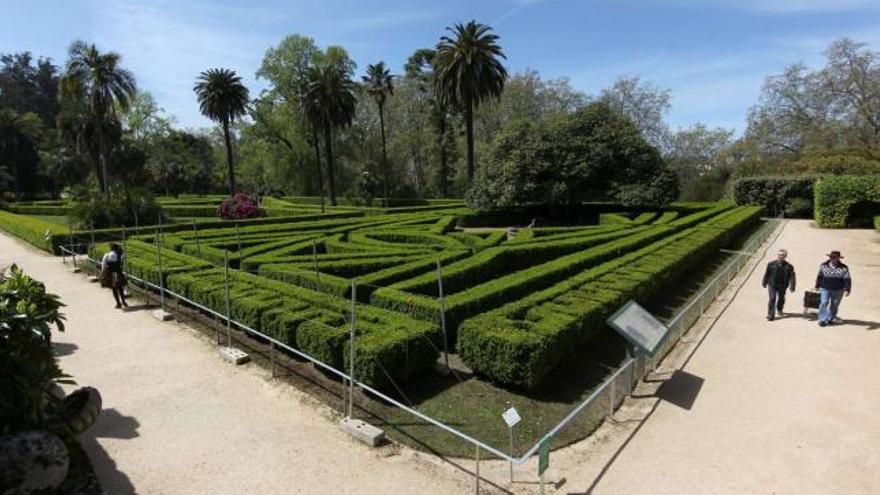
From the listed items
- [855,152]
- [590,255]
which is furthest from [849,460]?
[855,152]

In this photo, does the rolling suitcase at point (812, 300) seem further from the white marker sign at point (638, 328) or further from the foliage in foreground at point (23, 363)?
the foliage in foreground at point (23, 363)

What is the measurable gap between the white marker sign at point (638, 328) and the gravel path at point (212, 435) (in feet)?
12.1

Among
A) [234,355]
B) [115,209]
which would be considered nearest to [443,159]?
[115,209]

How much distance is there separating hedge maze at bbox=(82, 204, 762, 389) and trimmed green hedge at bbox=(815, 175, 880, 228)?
611 inches

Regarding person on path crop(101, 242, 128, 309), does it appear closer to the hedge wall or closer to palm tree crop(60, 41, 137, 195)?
palm tree crop(60, 41, 137, 195)

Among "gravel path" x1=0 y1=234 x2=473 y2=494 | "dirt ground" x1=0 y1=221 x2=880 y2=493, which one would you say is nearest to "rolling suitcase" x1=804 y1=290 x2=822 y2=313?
"dirt ground" x1=0 y1=221 x2=880 y2=493

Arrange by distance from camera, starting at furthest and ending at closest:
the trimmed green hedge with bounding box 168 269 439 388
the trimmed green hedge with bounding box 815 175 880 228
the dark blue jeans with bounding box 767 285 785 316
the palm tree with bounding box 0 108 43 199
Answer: the palm tree with bounding box 0 108 43 199 → the trimmed green hedge with bounding box 815 175 880 228 → the dark blue jeans with bounding box 767 285 785 316 → the trimmed green hedge with bounding box 168 269 439 388

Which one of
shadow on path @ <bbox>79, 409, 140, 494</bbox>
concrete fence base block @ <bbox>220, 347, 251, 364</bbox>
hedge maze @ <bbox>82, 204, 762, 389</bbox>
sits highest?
hedge maze @ <bbox>82, 204, 762, 389</bbox>

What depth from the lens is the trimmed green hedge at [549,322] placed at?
8227 mm

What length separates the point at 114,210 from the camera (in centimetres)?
2731

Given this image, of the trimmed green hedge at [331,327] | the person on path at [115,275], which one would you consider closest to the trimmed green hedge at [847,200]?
the trimmed green hedge at [331,327]

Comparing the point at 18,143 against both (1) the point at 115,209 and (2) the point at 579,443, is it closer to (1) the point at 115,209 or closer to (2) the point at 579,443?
(1) the point at 115,209

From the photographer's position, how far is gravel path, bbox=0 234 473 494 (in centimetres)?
618

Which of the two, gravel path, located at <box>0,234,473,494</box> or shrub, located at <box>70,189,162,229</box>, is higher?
shrub, located at <box>70,189,162,229</box>
